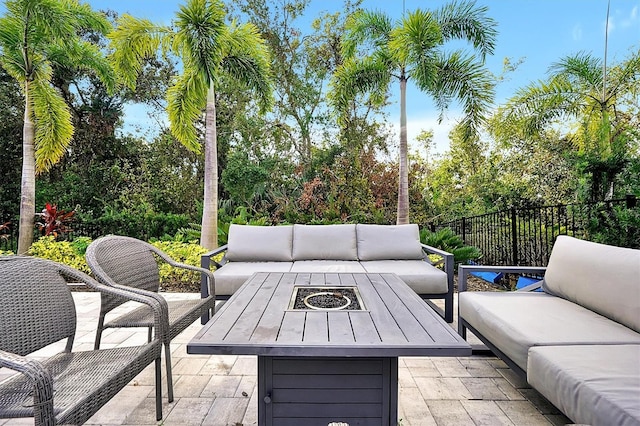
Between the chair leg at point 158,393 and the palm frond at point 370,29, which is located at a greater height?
the palm frond at point 370,29

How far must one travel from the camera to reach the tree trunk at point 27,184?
269 inches

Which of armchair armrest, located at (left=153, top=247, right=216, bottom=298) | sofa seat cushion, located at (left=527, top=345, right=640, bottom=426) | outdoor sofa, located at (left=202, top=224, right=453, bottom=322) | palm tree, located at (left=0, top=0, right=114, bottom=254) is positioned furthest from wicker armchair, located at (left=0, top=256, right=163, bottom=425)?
palm tree, located at (left=0, top=0, right=114, bottom=254)

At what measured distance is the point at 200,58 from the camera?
17.7 ft

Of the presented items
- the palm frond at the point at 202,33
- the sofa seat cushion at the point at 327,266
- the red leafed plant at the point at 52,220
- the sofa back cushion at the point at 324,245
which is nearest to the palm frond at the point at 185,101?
the palm frond at the point at 202,33

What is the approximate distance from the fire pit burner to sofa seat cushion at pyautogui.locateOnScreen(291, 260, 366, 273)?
1.26m

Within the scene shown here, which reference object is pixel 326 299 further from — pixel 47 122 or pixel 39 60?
pixel 39 60

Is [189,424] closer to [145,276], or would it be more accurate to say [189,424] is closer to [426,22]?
[145,276]

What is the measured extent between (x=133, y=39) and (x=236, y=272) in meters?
4.51

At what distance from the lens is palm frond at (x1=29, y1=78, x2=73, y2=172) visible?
6875 millimetres

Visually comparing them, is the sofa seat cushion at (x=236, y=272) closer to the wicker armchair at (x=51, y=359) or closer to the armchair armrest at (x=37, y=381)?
the wicker armchair at (x=51, y=359)

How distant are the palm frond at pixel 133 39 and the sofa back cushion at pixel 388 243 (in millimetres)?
4465

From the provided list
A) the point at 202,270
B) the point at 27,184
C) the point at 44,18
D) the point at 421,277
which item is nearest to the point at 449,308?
the point at 421,277

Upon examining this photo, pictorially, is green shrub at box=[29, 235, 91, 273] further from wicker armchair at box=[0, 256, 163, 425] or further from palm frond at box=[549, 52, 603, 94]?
palm frond at box=[549, 52, 603, 94]

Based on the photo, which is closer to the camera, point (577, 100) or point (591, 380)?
point (591, 380)
